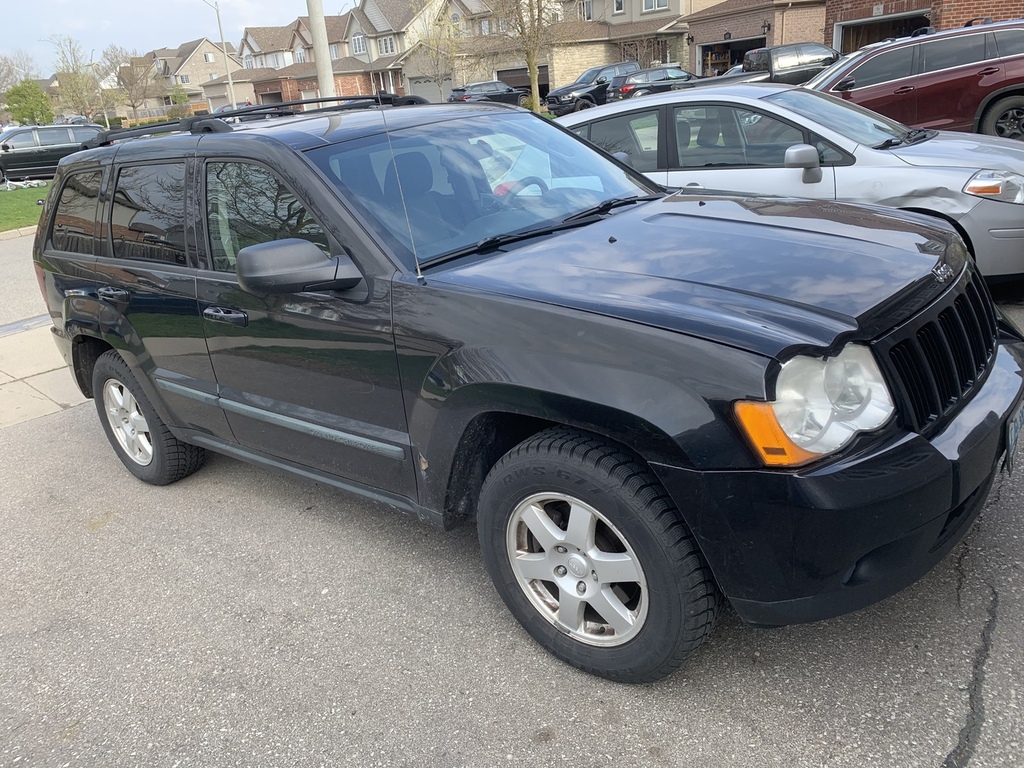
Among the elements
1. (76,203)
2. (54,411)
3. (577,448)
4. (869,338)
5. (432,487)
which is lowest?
(54,411)

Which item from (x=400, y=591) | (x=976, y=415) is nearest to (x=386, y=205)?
(x=400, y=591)

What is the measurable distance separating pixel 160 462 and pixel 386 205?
2171 millimetres

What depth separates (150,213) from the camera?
3828 millimetres

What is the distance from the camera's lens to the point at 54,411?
5969mm

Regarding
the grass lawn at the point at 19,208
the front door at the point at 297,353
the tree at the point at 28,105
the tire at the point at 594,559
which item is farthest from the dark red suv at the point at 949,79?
the tree at the point at 28,105

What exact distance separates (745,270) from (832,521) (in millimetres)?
846

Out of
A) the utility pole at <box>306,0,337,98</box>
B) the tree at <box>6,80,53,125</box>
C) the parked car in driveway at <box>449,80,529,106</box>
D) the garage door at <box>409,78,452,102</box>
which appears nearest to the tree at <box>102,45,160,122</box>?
the tree at <box>6,80,53,125</box>

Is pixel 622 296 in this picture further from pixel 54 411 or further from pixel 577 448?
pixel 54 411

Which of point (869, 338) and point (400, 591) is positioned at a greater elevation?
point (869, 338)

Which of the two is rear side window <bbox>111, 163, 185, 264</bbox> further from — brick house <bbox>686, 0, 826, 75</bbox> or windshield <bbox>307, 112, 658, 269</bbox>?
brick house <bbox>686, 0, 826, 75</bbox>

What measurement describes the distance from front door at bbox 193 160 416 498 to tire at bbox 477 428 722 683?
50 cm

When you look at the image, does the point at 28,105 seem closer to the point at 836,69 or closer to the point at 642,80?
the point at 642,80

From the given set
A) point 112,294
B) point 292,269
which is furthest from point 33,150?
point 292,269

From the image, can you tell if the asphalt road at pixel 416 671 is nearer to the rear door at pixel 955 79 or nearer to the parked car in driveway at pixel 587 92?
the rear door at pixel 955 79
